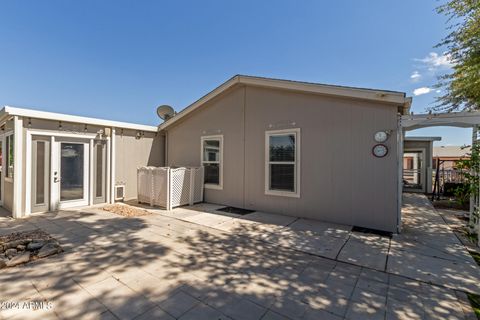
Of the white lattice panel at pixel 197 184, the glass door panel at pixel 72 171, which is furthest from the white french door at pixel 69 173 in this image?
the white lattice panel at pixel 197 184

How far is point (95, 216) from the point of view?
18.0 feet

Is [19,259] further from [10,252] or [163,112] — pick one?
[163,112]

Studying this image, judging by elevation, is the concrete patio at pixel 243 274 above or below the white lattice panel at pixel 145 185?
below

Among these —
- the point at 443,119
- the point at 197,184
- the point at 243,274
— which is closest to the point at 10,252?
the point at 243,274

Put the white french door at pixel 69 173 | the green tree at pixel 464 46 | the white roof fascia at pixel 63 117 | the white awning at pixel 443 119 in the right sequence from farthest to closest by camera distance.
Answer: the white french door at pixel 69 173 → the green tree at pixel 464 46 → the white roof fascia at pixel 63 117 → the white awning at pixel 443 119

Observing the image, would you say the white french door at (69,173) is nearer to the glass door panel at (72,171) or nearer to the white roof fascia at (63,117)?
the glass door panel at (72,171)

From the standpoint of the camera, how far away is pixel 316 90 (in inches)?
202

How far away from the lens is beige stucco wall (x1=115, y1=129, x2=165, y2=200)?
7359 millimetres

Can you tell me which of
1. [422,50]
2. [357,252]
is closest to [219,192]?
[357,252]

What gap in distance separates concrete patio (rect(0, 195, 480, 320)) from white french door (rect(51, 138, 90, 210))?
134 cm

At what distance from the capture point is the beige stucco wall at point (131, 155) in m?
7.36

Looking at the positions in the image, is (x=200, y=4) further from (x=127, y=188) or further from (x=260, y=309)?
(x=260, y=309)

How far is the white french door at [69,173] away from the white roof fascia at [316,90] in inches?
147

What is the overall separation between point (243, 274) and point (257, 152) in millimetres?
3886
